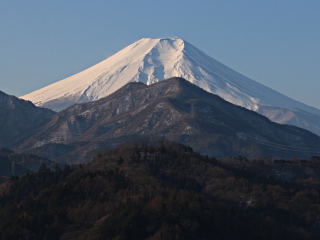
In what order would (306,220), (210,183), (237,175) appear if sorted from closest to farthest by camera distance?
(306,220) → (210,183) → (237,175)

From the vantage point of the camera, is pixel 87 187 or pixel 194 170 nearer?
pixel 87 187

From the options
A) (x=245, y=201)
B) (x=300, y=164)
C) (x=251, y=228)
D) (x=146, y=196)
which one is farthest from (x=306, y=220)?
(x=300, y=164)

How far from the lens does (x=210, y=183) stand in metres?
124

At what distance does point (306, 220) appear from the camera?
107 m

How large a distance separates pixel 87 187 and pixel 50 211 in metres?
10.7

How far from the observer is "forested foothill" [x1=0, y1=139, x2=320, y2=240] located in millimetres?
89188

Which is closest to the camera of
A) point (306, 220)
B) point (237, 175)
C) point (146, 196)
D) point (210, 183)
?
point (146, 196)

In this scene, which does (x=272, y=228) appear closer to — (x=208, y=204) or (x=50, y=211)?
(x=208, y=204)

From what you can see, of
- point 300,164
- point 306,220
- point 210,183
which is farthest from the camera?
point 300,164

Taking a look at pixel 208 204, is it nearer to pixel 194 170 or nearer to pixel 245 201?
pixel 245 201

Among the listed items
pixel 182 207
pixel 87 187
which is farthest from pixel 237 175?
pixel 182 207

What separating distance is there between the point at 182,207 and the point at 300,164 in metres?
76.0

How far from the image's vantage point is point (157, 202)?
95.8m

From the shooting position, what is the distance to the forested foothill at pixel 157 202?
293 ft
